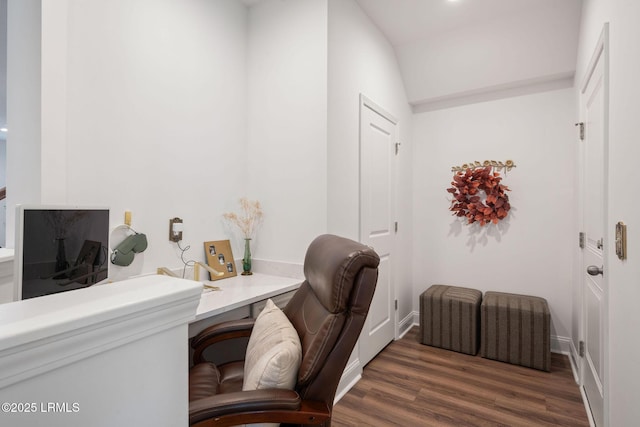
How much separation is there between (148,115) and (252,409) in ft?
5.58

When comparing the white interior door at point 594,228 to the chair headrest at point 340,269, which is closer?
the chair headrest at point 340,269

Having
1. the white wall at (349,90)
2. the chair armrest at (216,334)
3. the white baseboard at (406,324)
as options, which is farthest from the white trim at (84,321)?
the white baseboard at (406,324)

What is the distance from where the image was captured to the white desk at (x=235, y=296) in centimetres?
164

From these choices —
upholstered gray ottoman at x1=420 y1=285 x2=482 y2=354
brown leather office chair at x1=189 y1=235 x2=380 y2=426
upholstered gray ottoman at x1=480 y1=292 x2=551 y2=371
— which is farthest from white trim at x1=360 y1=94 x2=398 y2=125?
upholstered gray ottoman at x1=480 y1=292 x2=551 y2=371

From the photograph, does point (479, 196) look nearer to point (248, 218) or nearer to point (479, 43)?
point (479, 43)

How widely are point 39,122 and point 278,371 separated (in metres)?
1.58

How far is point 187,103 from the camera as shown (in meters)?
2.14

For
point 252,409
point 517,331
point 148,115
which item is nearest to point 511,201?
point 517,331

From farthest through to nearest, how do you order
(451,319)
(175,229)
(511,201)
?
1. (511,201)
2. (451,319)
3. (175,229)

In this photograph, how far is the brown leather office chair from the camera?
1.02m

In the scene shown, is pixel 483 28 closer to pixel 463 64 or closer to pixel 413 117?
pixel 463 64

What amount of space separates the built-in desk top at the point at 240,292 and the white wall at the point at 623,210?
162cm

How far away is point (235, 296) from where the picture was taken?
184 centimetres

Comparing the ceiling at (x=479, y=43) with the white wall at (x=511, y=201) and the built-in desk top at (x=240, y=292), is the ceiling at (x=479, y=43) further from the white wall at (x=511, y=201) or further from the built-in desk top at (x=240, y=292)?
the built-in desk top at (x=240, y=292)
